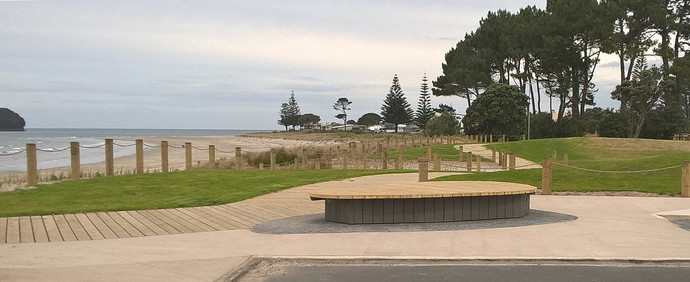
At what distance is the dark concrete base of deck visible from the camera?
26.9 ft

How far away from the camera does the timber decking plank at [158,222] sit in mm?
7641

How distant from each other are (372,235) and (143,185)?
24.1 ft

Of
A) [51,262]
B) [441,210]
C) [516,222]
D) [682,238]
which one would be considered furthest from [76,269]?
[682,238]

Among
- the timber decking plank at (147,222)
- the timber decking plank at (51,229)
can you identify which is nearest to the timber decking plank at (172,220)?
the timber decking plank at (147,222)

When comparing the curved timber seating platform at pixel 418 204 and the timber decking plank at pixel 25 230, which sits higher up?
the curved timber seating platform at pixel 418 204

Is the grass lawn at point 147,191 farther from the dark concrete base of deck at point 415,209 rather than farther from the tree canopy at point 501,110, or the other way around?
the tree canopy at point 501,110

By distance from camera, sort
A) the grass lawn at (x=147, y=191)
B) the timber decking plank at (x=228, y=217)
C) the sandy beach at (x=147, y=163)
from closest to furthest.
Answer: the timber decking plank at (x=228, y=217)
the grass lawn at (x=147, y=191)
the sandy beach at (x=147, y=163)

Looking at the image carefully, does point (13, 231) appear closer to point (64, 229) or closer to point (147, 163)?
point (64, 229)

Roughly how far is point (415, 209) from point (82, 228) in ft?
14.7

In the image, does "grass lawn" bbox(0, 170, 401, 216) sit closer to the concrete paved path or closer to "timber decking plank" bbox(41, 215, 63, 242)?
"timber decking plank" bbox(41, 215, 63, 242)

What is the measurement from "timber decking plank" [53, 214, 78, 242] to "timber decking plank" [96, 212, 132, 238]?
0.36 meters

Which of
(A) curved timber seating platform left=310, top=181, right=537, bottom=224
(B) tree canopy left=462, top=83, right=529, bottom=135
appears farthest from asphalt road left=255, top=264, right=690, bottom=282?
(B) tree canopy left=462, top=83, right=529, bottom=135

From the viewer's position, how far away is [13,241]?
6695mm

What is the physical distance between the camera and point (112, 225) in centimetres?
787
